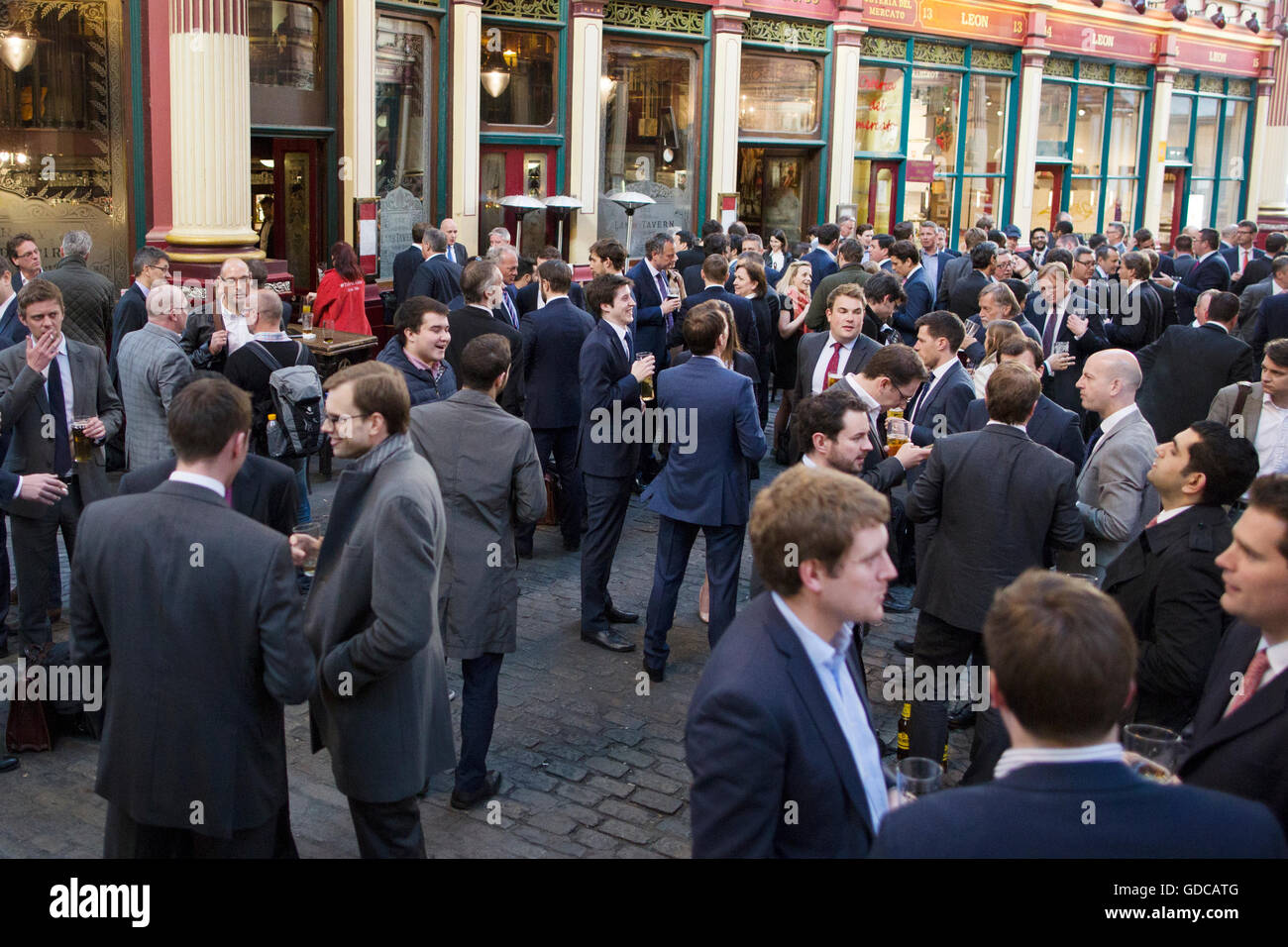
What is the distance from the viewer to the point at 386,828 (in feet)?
14.3

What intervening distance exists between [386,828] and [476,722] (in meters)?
1.22

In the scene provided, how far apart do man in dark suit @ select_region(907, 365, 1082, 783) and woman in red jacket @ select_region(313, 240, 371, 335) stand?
302 inches

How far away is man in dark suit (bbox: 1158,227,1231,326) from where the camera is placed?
14281 millimetres

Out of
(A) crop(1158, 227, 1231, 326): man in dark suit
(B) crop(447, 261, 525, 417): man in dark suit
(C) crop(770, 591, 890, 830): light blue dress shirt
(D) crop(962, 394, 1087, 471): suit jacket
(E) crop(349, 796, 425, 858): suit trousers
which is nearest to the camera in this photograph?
(C) crop(770, 591, 890, 830): light blue dress shirt

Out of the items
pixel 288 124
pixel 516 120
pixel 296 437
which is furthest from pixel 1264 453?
pixel 516 120

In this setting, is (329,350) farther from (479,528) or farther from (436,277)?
(479,528)

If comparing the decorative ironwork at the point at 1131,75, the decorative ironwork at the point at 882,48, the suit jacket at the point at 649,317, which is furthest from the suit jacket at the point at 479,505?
the decorative ironwork at the point at 1131,75

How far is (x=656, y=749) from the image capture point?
618 cm

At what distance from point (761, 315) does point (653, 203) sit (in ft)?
24.9

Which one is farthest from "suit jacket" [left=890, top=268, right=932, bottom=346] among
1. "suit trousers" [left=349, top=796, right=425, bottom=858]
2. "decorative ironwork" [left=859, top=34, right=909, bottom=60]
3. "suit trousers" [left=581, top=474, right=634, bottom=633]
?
"decorative ironwork" [left=859, top=34, right=909, bottom=60]

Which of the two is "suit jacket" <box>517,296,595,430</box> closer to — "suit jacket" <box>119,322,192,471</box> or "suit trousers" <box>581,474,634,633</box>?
"suit trousers" <box>581,474,634,633</box>

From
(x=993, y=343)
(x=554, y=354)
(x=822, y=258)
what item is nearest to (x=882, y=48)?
(x=822, y=258)

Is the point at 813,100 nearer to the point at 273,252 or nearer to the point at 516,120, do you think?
the point at 516,120

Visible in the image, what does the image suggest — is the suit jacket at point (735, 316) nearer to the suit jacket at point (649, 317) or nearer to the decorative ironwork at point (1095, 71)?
the suit jacket at point (649, 317)
